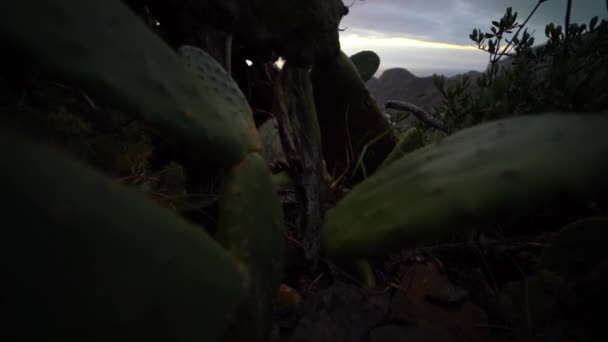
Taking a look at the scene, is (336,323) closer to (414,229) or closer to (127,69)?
(414,229)

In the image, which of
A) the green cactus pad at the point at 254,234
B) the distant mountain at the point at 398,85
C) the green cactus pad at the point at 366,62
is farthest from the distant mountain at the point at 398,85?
the green cactus pad at the point at 254,234

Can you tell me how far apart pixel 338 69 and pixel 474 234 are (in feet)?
2.50

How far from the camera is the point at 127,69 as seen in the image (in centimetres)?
44

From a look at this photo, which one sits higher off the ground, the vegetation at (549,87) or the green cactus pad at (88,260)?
the vegetation at (549,87)

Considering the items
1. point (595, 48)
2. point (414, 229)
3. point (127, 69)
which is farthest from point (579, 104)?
point (127, 69)

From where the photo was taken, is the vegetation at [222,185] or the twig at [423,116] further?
the twig at [423,116]

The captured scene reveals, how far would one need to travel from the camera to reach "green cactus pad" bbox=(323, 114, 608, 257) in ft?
1.09

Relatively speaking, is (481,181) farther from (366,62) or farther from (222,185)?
(366,62)

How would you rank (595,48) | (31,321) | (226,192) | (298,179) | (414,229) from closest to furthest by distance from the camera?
1. (31,321)
2. (414,229)
3. (226,192)
4. (298,179)
5. (595,48)

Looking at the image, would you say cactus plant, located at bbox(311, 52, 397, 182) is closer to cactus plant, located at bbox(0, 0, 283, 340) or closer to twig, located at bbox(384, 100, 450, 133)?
twig, located at bbox(384, 100, 450, 133)

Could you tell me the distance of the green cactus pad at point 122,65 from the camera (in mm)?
362

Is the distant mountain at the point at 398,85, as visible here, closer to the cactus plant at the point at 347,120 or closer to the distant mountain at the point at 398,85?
the distant mountain at the point at 398,85

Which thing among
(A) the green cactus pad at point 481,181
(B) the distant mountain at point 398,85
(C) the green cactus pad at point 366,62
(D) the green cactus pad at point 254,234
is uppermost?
(B) the distant mountain at point 398,85

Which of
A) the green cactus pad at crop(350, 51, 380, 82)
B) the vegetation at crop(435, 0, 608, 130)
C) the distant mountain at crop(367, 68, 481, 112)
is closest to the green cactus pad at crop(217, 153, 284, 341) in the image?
the vegetation at crop(435, 0, 608, 130)
